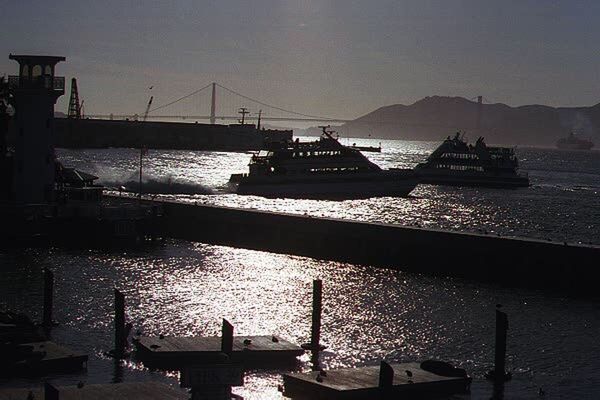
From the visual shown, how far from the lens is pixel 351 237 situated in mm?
57125

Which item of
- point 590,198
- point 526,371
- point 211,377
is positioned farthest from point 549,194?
point 211,377

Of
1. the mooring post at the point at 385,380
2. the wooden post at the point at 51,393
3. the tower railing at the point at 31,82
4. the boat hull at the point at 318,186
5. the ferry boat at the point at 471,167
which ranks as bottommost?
the mooring post at the point at 385,380

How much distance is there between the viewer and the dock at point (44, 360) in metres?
30.0

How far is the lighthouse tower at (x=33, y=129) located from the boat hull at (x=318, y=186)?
53501 mm

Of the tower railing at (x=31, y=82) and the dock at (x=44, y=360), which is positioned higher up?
the tower railing at (x=31, y=82)

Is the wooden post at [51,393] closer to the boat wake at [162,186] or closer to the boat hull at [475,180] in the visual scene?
the boat wake at [162,186]

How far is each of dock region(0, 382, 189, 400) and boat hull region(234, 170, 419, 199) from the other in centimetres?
8532

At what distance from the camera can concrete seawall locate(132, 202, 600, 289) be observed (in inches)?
1966

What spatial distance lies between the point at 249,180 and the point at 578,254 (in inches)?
2664

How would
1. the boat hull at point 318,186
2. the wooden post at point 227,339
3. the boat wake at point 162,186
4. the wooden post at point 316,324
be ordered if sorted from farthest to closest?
1. the boat wake at point 162,186
2. the boat hull at point 318,186
3. the wooden post at point 316,324
4. the wooden post at point 227,339

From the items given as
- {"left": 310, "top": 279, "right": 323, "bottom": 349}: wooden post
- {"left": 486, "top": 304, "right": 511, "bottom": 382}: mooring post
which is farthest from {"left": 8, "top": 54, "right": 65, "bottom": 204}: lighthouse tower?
{"left": 486, "top": 304, "right": 511, "bottom": 382}: mooring post

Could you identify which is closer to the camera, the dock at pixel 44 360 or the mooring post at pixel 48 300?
the dock at pixel 44 360

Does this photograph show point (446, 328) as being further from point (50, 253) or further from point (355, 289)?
point (50, 253)

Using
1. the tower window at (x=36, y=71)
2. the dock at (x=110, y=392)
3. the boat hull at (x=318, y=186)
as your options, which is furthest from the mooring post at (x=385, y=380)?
the boat hull at (x=318, y=186)
